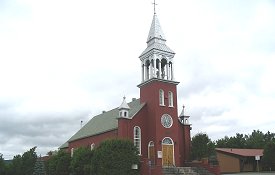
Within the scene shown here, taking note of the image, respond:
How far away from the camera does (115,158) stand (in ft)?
108

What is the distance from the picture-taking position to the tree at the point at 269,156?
49.3m

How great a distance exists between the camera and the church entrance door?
38344mm

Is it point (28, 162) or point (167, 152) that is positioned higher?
point (167, 152)

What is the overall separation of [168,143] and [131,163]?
6.82 meters

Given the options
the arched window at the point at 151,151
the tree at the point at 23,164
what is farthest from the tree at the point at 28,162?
the arched window at the point at 151,151

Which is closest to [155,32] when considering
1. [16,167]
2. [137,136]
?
[137,136]

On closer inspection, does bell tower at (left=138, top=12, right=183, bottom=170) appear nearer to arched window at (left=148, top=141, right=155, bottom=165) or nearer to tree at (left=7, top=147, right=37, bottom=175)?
arched window at (left=148, top=141, right=155, bottom=165)

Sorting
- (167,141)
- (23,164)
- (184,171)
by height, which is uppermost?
(167,141)

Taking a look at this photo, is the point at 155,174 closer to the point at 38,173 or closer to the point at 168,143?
the point at 168,143

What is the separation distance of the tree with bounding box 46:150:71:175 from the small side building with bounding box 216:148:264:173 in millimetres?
23153

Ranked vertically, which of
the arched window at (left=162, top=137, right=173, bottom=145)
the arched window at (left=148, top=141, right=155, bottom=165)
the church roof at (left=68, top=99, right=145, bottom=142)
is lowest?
the arched window at (left=148, top=141, right=155, bottom=165)

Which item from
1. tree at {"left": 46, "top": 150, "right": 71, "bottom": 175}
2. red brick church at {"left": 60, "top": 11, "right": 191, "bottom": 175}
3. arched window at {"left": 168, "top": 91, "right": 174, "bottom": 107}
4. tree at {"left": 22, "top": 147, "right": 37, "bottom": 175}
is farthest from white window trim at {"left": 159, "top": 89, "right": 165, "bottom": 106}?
tree at {"left": 22, "top": 147, "right": 37, "bottom": 175}

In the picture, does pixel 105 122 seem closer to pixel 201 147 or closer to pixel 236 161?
pixel 201 147

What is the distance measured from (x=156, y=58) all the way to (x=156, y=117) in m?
6.58
